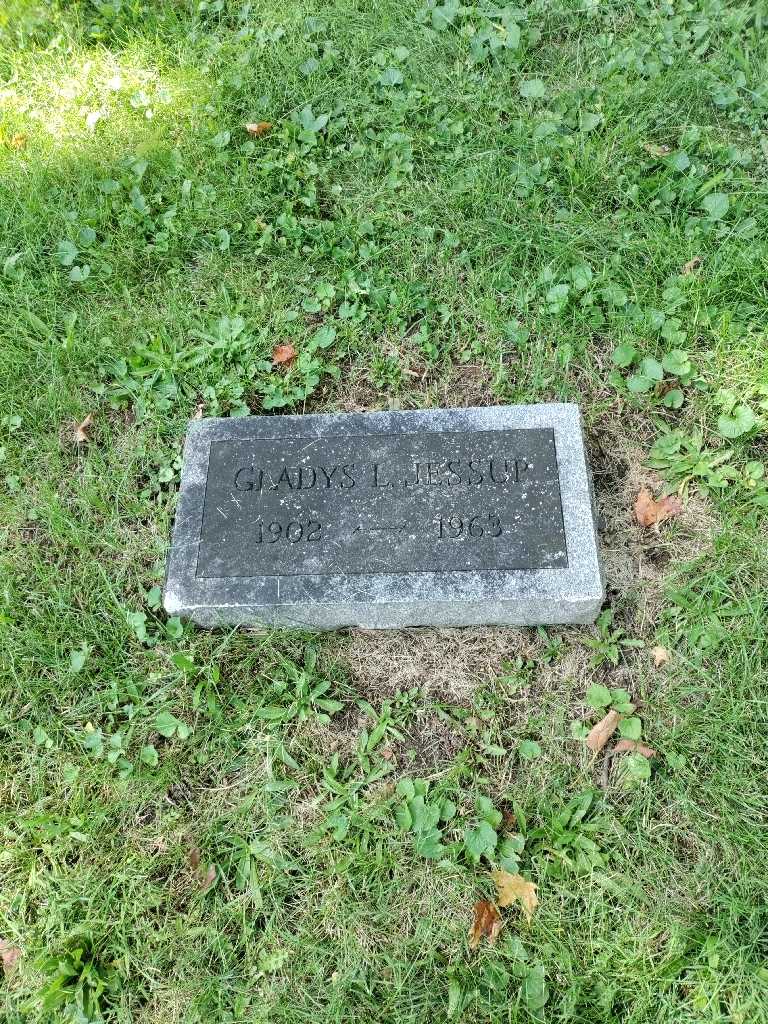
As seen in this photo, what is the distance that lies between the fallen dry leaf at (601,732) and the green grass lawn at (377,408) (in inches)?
1.3

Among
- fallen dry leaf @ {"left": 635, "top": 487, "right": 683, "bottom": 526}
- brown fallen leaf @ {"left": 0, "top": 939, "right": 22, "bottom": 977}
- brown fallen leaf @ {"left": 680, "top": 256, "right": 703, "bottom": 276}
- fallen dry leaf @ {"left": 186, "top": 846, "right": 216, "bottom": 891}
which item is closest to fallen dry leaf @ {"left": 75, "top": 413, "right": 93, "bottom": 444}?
fallen dry leaf @ {"left": 186, "top": 846, "right": 216, "bottom": 891}

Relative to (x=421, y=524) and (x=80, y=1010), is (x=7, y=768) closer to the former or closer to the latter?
(x=80, y=1010)

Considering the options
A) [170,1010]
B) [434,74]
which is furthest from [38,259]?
[170,1010]

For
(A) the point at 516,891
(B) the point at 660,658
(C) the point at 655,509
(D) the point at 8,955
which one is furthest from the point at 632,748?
(D) the point at 8,955

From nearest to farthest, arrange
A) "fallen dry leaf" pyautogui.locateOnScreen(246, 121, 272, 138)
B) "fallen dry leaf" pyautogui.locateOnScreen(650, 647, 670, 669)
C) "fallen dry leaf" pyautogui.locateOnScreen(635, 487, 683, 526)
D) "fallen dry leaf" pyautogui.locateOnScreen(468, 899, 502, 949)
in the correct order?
"fallen dry leaf" pyautogui.locateOnScreen(468, 899, 502, 949), "fallen dry leaf" pyautogui.locateOnScreen(650, 647, 670, 669), "fallen dry leaf" pyautogui.locateOnScreen(635, 487, 683, 526), "fallen dry leaf" pyautogui.locateOnScreen(246, 121, 272, 138)

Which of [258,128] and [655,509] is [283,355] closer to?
[258,128]

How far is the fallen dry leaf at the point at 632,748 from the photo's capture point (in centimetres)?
216

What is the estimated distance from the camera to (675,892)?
199cm

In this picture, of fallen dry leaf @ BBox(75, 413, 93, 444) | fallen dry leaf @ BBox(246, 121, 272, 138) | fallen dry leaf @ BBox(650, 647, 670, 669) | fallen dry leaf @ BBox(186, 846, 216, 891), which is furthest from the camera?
fallen dry leaf @ BBox(246, 121, 272, 138)

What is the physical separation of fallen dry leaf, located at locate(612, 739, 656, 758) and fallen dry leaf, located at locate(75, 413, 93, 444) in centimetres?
210

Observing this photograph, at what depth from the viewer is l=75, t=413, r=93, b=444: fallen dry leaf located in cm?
287

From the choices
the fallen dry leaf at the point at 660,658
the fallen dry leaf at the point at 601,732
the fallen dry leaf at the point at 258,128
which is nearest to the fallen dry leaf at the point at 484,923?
the fallen dry leaf at the point at 601,732

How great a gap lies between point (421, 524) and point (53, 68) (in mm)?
3256

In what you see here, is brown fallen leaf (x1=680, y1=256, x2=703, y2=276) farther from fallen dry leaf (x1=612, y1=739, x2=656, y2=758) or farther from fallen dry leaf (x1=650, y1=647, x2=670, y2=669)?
fallen dry leaf (x1=612, y1=739, x2=656, y2=758)
